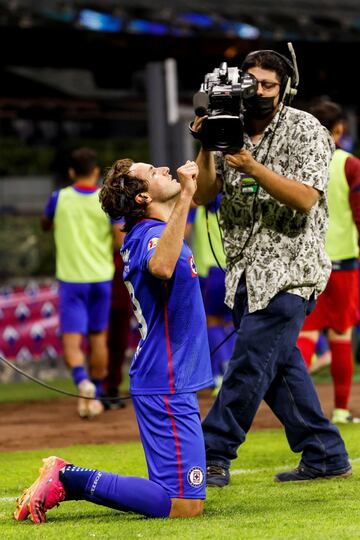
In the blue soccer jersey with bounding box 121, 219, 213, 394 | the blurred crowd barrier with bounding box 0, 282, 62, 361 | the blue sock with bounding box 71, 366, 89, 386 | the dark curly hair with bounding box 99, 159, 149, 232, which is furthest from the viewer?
the blurred crowd barrier with bounding box 0, 282, 62, 361

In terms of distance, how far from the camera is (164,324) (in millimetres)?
5457

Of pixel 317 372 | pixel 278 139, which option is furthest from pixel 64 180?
pixel 278 139

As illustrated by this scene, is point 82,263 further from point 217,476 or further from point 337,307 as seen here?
point 217,476

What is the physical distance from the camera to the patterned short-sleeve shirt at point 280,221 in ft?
20.6

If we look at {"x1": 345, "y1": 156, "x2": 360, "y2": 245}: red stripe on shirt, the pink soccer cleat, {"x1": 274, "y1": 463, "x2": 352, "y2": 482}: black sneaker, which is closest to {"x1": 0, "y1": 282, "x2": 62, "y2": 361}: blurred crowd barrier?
{"x1": 345, "y1": 156, "x2": 360, "y2": 245}: red stripe on shirt

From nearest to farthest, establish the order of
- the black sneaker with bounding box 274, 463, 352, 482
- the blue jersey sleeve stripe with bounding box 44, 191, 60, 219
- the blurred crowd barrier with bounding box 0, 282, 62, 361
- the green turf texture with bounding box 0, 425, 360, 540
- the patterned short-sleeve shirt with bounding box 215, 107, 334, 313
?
the green turf texture with bounding box 0, 425, 360, 540 → the patterned short-sleeve shirt with bounding box 215, 107, 334, 313 → the black sneaker with bounding box 274, 463, 352, 482 → the blue jersey sleeve stripe with bounding box 44, 191, 60, 219 → the blurred crowd barrier with bounding box 0, 282, 62, 361

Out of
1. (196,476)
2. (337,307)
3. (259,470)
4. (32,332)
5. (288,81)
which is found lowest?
(32,332)

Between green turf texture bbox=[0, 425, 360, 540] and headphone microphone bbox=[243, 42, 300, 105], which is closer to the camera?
green turf texture bbox=[0, 425, 360, 540]

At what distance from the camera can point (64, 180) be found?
72.4 feet

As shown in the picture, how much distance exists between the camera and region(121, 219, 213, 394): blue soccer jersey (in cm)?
543

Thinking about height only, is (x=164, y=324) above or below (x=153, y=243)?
below

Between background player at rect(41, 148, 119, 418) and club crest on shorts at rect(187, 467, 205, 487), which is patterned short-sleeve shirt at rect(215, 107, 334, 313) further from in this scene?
background player at rect(41, 148, 119, 418)

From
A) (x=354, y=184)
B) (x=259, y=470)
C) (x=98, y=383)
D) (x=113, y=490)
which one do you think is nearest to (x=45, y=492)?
(x=113, y=490)

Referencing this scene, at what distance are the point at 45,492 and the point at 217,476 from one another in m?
1.31
